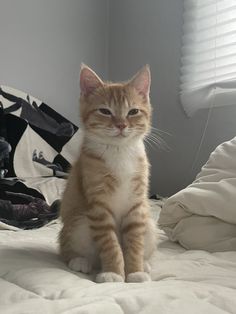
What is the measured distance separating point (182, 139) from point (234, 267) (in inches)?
54.2

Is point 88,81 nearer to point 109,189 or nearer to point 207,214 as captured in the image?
point 109,189

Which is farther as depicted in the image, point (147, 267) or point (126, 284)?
point (147, 267)

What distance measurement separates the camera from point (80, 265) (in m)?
1.05

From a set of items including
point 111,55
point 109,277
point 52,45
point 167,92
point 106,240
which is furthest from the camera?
point 111,55

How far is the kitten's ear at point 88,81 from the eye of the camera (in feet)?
3.95

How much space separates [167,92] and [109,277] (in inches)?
67.7

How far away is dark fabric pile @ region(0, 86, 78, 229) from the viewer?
2115 mm

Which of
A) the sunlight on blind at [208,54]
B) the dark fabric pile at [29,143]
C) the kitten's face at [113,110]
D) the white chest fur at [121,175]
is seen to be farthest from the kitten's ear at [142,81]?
the sunlight on blind at [208,54]

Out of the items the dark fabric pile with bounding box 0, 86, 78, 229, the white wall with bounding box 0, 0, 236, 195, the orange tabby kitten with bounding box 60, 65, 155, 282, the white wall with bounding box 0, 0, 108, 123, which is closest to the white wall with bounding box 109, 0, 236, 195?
the white wall with bounding box 0, 0, 236, 195

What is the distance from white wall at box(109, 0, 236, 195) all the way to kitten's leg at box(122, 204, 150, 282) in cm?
114

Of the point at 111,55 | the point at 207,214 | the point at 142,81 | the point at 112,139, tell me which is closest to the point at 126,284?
the point at 112,139

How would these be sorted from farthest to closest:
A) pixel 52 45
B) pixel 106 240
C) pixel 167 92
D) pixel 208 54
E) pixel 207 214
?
1. pixel 52 45
2. pixel 167 92
3. pixel 208 54
4. pixel 207 214
5. pixel 106 240

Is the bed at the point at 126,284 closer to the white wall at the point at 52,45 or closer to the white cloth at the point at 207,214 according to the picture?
the white cloth at the point at 207,214

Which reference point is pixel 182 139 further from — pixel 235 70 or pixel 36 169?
pixel 36 169
